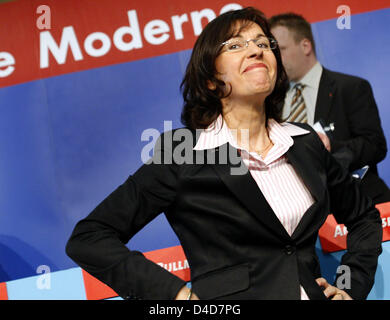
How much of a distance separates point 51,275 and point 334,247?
1133mm

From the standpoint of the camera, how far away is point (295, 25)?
12.0ft

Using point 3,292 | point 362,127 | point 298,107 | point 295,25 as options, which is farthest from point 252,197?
point 295,25

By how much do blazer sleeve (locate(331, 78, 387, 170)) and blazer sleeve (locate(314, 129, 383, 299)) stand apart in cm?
105

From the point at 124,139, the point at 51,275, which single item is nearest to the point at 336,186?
the point at 51,275

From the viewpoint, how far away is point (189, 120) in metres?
1.92

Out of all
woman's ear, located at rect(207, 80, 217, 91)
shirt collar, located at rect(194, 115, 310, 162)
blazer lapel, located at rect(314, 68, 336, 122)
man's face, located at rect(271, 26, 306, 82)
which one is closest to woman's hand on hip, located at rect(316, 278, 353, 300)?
shirt collar, located at rect(194, 115, 310, 162)

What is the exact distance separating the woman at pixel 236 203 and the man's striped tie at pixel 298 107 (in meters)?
1.47

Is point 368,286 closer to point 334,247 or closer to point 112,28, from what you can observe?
point 334,247

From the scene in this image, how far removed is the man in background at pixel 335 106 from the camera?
305 cm

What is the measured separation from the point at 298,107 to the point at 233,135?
5.64 ft

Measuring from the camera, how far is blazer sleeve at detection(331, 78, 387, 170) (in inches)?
120

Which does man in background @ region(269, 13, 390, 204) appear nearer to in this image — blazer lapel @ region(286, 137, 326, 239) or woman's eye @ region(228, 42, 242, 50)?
blazer lapel @ region(286, 137, 326, 239)

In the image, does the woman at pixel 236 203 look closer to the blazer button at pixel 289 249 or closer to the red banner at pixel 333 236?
the blazer button at pixel 289 249

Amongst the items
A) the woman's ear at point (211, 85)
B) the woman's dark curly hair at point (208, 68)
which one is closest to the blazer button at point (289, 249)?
the woman's dark curly hair at point (208, 68)
